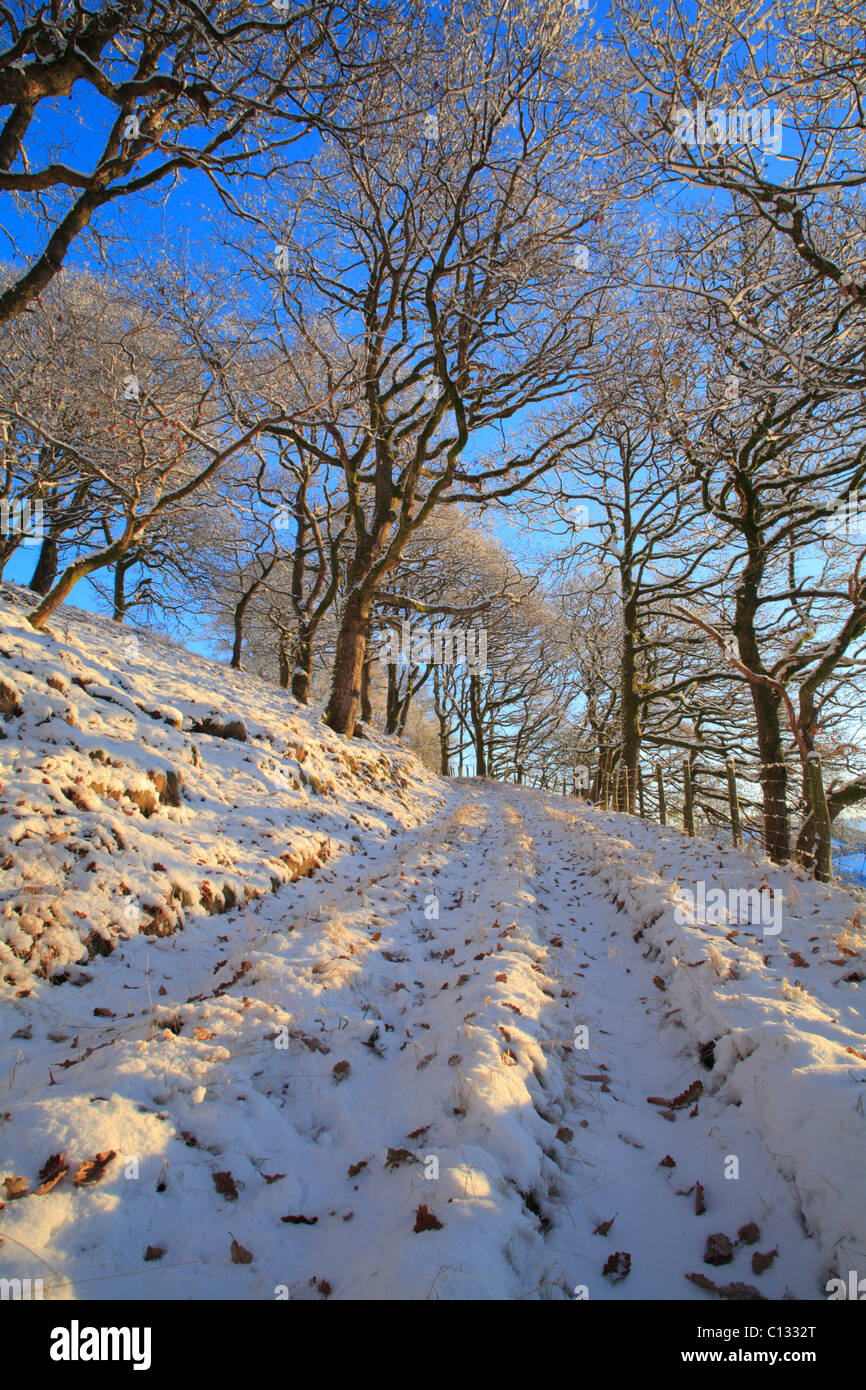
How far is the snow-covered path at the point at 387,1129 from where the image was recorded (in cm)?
199

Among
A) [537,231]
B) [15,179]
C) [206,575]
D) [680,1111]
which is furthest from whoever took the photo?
[206,575]

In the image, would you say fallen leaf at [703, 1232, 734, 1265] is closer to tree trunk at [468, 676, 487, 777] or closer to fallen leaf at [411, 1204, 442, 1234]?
fallen leaf at [411, 1204, 442, 1234]

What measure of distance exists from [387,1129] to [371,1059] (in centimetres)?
53

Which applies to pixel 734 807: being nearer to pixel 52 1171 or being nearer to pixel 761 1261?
pixel 761 1261

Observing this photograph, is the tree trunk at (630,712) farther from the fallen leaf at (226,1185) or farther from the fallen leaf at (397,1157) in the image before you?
the fallen leaf at (226,1185)

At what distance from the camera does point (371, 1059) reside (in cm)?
322

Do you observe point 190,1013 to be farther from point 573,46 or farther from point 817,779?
point 573,46

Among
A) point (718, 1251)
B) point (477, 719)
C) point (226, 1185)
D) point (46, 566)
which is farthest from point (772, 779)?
point (477, 719)

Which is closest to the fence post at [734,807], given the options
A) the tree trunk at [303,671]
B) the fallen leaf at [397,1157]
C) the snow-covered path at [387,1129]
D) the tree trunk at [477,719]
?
the snow-covered path at [387,1129]

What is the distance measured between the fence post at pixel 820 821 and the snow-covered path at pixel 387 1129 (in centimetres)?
293
